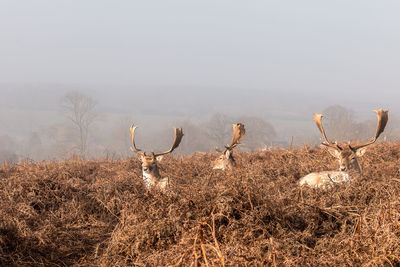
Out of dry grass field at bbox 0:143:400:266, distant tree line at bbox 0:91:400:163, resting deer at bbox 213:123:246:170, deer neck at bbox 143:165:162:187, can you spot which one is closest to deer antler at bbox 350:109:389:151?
dry grass field at bbox 0:143:400:266

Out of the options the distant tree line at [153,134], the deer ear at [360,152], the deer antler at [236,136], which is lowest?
the distant tree line at [153,134]

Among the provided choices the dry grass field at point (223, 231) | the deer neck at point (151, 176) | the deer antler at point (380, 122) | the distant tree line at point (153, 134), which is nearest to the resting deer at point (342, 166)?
the deer antler at point (380, 122)

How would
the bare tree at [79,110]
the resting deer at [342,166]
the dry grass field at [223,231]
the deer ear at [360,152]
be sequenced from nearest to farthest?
the dry grass field at [223,231], the resting deer at [342,166], the deer ear at [360,152], the bare tree at [79,110]

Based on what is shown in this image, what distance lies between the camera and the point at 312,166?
8320mm

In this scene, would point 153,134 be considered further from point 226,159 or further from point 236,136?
point 226,159

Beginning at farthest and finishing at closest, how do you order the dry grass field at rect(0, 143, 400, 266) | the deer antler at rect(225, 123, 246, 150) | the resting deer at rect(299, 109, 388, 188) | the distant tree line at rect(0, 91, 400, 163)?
1. the distant tree line at rect(0, 91, 400, 163)
2. the deer antler at rect(225, 123, 246, 150)
3. the resting deer at rect(299, 109, 388, 188)
4. the dry grass field at rect(0, 143, 400, 266)

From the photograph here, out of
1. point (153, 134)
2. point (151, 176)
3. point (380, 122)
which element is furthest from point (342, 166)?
point (153, 134)

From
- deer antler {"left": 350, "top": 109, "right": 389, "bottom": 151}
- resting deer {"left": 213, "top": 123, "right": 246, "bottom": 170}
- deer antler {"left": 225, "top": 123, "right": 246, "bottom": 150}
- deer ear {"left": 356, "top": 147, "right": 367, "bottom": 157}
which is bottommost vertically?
resting deer {"left": 213, "top": 123, "right": 246, "bottom": 170}

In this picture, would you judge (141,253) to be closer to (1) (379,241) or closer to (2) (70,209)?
(1) (379,241)

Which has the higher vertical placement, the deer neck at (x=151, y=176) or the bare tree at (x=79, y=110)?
the deer neck at (x=151, y=176)

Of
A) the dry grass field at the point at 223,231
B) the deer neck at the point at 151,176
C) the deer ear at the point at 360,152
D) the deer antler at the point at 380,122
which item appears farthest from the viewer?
the deer neck at the point at 151,176

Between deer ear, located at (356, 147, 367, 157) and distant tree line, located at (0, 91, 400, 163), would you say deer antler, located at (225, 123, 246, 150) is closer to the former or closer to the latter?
deer ear, located at (356, 147, 367, 157)

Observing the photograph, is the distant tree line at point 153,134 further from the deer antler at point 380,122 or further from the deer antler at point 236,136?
the deer antler at point 380,122

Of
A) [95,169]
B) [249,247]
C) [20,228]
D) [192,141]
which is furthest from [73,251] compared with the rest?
[192,141]
